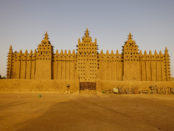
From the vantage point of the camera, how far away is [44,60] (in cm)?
2305

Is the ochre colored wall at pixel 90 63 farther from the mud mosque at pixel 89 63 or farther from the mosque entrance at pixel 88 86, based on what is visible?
the mosque entrance at pixel 88 86

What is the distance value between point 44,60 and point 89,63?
24.4 ft

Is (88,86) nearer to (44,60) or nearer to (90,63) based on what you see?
(90,63)

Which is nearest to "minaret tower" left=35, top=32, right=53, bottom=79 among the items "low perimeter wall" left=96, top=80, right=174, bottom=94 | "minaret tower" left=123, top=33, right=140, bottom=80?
"low perimeter wall" left=96, top=80, right=174, bottom=94

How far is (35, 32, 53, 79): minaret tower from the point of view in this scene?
74.3 feet

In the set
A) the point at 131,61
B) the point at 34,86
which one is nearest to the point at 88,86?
the point at 34,86

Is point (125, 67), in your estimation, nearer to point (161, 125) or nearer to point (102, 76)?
point (102, 76)

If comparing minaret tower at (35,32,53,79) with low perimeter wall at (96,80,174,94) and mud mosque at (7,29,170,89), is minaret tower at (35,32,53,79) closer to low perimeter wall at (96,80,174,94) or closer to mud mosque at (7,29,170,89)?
mud mosque at (7,29,170,89)

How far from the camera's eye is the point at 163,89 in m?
18.3

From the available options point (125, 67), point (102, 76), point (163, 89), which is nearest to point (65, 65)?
point (102, 76)

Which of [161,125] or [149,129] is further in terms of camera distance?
[161,125]

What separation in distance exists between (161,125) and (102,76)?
19040 millimetres

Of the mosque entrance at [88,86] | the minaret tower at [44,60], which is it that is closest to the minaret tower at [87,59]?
the mosque entrance at [88,86]

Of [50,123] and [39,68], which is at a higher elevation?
[39,68]
